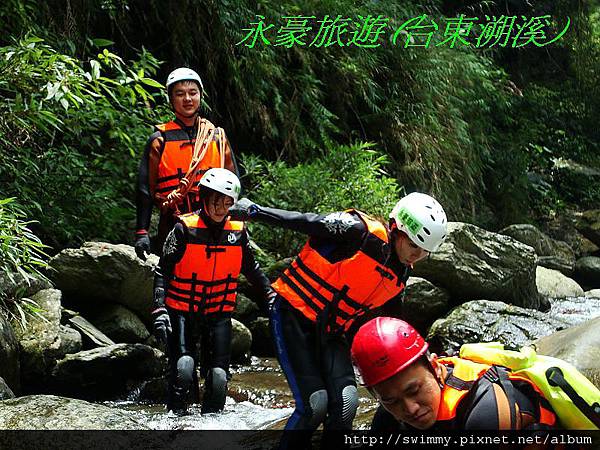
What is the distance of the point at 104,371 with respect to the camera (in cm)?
534

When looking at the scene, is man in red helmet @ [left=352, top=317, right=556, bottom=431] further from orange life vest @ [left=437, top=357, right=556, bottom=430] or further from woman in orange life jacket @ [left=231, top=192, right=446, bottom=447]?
woman in orange life jacket @ [left=231, top=192, right=446, bottom=447]

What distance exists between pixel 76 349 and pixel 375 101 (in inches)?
282

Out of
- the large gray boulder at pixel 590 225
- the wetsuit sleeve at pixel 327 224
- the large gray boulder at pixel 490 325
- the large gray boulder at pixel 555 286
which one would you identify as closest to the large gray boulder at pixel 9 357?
the wetsuit sleeve at pixel 327 224

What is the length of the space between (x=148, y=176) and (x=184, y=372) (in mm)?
1562

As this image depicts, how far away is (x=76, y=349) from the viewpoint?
536 cm

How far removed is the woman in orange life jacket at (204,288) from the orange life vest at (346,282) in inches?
39.5

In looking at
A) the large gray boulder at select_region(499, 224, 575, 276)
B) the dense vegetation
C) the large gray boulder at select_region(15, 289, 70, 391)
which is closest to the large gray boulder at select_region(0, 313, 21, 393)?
the large gray boulder at select_region(15, 289, 70, 391)

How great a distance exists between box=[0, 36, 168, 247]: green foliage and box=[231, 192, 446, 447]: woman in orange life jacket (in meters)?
2.51

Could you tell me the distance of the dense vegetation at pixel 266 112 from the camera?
6.43 meters

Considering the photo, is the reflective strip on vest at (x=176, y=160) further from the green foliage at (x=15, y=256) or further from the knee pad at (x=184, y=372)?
the knee pad at (x=184, y=372)

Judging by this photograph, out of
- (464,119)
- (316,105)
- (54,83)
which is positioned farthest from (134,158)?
(464,119)

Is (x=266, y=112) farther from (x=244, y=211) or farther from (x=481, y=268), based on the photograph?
(x=244, y=211)

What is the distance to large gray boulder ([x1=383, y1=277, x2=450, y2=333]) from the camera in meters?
7.46

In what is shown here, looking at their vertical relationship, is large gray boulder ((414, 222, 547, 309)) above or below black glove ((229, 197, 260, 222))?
below
